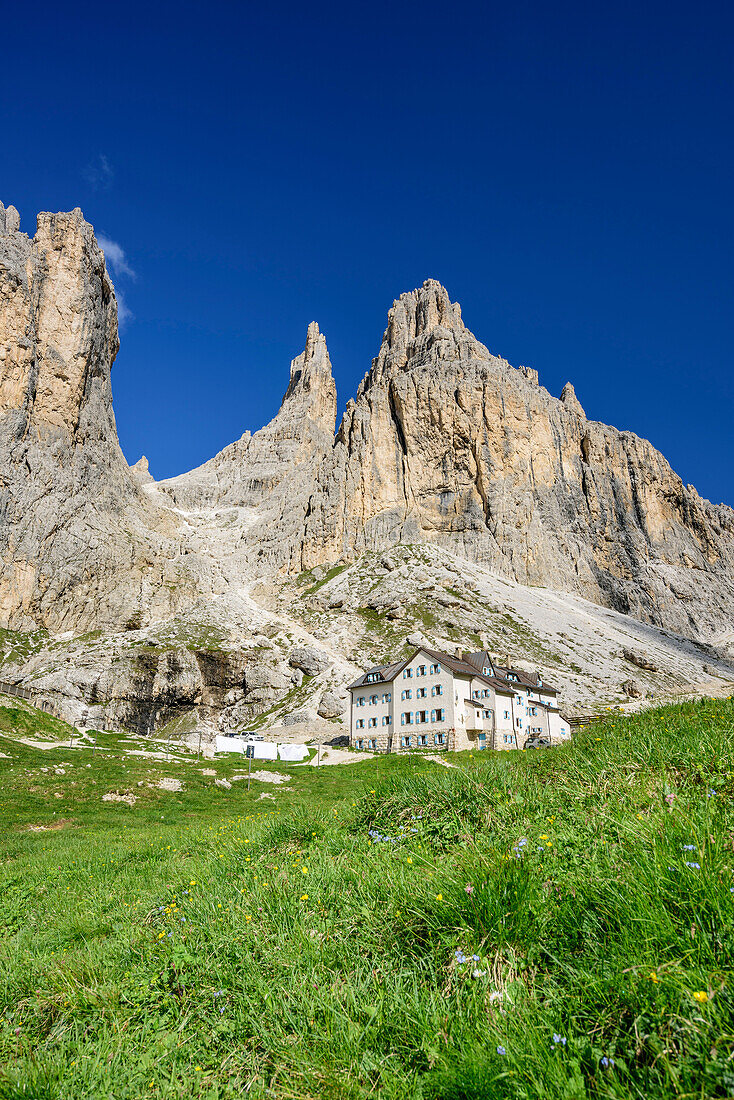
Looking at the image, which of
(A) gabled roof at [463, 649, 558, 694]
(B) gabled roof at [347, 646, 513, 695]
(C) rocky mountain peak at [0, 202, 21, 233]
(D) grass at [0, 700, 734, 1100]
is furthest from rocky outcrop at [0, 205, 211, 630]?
(D) grass at [0, 700, 734, 1100]

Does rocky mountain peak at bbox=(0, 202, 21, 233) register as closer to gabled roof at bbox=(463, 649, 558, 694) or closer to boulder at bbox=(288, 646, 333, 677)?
boulder at bbox=(288, 646, 333, 677)

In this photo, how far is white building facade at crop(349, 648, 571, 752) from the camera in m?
60.7

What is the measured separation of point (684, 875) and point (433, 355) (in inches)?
8032

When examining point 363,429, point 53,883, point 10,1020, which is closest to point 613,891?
point 10,1020

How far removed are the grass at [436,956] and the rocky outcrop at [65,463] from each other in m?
116

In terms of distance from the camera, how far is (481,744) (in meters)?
60.4

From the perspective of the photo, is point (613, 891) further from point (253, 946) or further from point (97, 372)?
point (97, 372)

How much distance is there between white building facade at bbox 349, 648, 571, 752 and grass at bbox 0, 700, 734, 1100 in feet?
172

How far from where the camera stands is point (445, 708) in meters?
60.6

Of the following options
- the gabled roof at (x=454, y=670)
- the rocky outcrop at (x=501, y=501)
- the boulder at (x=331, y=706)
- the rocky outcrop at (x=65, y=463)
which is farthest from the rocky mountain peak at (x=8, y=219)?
the gabled roof at (x=454, y=670)

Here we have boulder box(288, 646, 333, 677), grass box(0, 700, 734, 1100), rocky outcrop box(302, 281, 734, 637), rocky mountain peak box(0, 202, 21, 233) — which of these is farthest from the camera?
rocky outcrop box(302, 281, 734, 637)

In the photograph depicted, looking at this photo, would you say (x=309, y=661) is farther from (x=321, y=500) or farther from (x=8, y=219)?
(x=8, y=219)

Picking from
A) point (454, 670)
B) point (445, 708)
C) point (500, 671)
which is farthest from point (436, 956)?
point (500, 671)

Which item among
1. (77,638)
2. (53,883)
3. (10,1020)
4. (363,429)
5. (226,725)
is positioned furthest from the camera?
(363,429)
